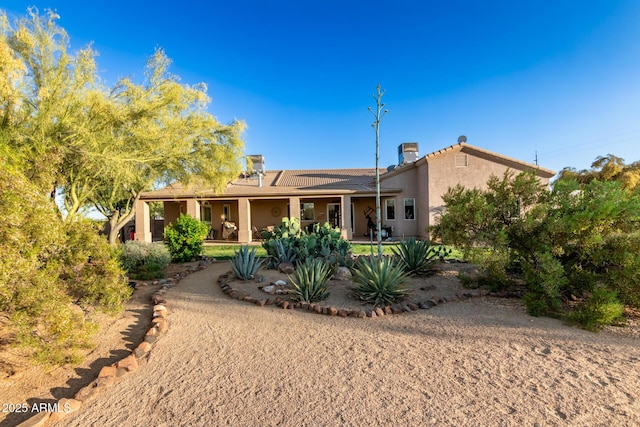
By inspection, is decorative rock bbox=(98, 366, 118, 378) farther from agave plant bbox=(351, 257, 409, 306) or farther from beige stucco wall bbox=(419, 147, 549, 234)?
beige stucco wall bbox=(419, 147, 549, 234)

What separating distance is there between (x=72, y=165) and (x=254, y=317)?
644cm

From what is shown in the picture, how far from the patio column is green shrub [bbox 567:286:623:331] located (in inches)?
753

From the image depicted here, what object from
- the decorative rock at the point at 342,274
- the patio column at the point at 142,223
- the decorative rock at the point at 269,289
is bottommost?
the decorative rock at the point at 269,289

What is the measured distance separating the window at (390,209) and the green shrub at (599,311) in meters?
13.9

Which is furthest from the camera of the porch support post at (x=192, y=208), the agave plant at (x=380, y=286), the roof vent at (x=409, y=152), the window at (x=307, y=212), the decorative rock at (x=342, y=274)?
the roof vent at (x=409, y=152)

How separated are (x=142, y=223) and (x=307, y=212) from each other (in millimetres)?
10258

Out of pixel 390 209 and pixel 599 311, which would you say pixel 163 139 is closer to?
pixel 599 311

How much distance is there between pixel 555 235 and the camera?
482 cm

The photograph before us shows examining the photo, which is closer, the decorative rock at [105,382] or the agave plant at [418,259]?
the decorative rock at [105,382]

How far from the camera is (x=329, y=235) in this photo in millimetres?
9023

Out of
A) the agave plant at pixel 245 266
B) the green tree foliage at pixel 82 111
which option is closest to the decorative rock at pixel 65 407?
the green tree foliage at pixel 82 111

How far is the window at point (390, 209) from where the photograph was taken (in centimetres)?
1831

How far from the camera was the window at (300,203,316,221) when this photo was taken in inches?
821

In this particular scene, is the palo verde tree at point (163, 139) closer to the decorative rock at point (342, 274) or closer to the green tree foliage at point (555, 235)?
the decorative rock at point (342, 274)
